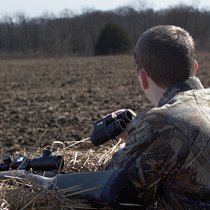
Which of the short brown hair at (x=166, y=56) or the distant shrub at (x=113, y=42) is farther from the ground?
the short brown hair at (x=166, y=56)

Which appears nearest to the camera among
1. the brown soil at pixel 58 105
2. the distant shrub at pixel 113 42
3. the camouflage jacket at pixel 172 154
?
the camouflage jacket at pixel 172 154

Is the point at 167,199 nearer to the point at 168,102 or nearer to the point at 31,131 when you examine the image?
the point at 168,102

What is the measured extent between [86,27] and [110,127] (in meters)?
71.1

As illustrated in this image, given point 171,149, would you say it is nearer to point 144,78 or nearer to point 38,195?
point 144,78

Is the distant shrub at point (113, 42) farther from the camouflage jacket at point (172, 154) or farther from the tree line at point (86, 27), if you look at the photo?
the camouflage jacket at point (172, 154)

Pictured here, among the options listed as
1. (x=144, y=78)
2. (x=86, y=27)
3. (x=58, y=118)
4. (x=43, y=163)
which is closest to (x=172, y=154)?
(x=144, y=78)

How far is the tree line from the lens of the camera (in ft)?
220

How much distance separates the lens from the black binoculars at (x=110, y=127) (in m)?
2.92

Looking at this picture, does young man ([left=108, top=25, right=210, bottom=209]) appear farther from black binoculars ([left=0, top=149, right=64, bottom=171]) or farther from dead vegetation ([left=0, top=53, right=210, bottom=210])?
black binoculars ([left=0, top=149, right=64, bottom=171])

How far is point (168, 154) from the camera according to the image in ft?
7.70

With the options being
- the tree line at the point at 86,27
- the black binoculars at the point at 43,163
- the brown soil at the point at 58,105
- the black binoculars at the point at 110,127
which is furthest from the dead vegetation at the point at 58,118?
the tree line at the point at 86,27

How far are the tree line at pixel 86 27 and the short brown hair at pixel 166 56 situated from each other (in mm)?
58944

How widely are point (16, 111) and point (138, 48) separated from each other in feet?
35.1

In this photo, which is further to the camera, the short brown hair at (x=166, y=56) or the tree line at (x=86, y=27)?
the tree line at (x=86, y=27)
